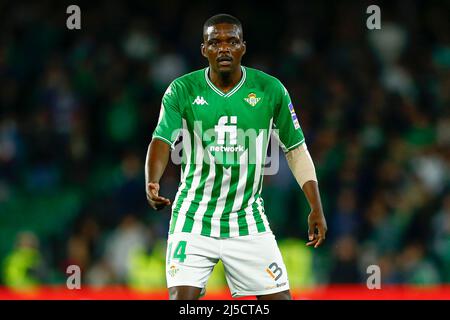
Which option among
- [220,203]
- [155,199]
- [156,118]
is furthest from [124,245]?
[155,199]

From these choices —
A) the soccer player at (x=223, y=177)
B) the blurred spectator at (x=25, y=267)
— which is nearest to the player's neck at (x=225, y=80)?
the soccer player at (x=223, y=177)

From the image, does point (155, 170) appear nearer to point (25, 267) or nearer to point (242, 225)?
point (242, 225)

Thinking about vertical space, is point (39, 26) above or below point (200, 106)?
above

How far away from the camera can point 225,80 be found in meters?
5.61

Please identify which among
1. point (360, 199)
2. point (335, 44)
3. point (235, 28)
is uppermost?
point (335, 44)

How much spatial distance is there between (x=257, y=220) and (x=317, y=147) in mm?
5814

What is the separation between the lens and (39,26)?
13.2 metres

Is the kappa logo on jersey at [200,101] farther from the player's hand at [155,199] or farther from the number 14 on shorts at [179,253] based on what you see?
the number 14 on shorts at [179,253]

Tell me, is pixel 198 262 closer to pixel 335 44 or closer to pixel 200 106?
pixel 200 106

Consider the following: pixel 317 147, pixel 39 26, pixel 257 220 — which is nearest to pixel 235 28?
pixel 257 220

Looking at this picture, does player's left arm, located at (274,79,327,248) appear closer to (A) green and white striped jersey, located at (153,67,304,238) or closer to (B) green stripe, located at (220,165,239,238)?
(A) green and white striped jersey, located at (153,67,304,238)

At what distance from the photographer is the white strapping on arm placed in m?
5.66

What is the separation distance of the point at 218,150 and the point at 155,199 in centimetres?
58
